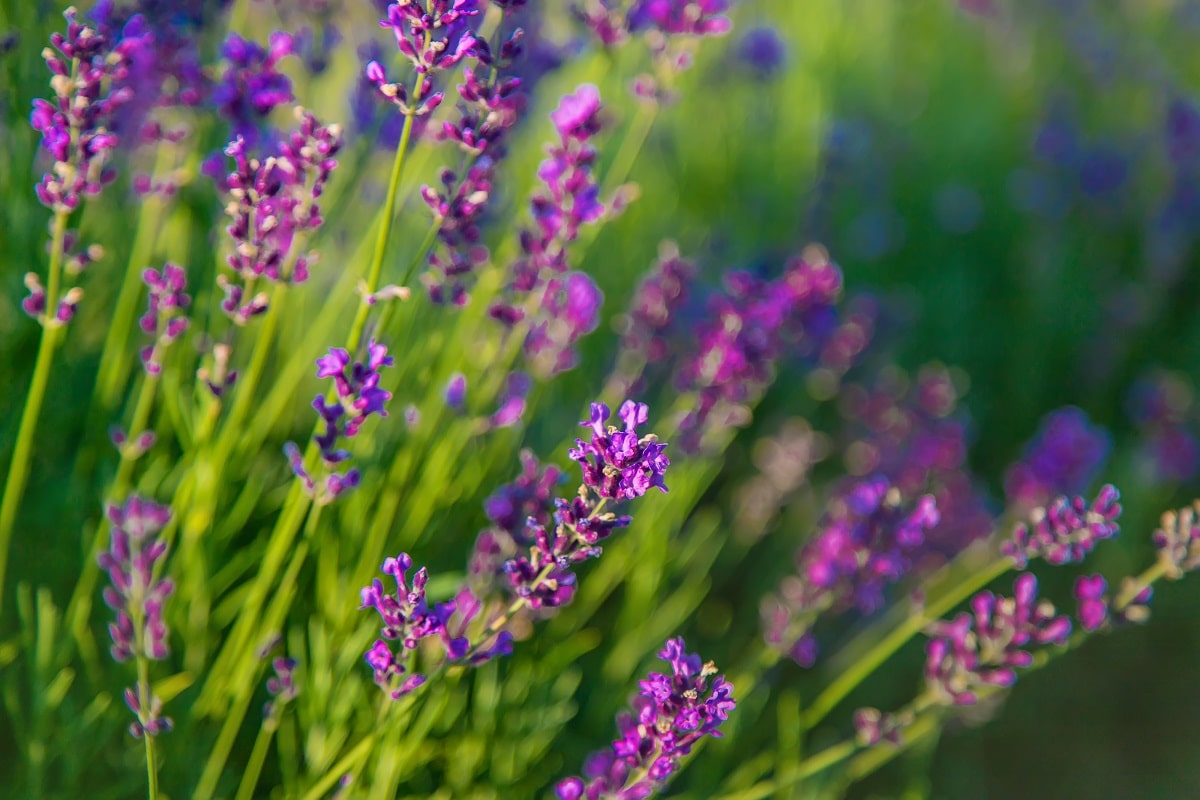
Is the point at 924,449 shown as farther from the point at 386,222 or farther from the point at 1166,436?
the point at 386,222

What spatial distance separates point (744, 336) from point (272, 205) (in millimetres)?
853

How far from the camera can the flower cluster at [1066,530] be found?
53.5 inches

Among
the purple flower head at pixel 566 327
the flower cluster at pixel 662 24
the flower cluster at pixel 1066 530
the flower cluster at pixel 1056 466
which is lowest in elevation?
the flower cluster at pixel 1056 466

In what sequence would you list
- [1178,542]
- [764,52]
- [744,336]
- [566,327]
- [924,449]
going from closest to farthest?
[1178,542] < [744,336] < [566,327] < [924,449] < [764,52]

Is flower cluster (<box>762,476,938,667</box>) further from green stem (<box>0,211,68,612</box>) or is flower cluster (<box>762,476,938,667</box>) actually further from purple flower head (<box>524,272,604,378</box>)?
green stem (<box>0,211,68,612</box>)

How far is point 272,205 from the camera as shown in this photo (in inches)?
51.1

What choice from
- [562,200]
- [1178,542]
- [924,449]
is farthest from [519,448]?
[1178,542]

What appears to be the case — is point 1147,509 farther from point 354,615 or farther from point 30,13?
point 30,13

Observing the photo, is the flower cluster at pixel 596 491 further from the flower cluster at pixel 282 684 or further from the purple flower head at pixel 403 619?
the flower cluster at pixel 282 684

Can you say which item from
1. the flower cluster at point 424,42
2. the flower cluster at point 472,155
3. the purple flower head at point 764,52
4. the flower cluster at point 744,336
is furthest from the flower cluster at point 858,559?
the purple flower head at point 764,52

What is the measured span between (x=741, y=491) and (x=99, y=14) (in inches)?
77.0

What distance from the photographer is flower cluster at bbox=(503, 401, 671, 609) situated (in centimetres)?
104

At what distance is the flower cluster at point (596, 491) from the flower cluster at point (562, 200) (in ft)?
1.67

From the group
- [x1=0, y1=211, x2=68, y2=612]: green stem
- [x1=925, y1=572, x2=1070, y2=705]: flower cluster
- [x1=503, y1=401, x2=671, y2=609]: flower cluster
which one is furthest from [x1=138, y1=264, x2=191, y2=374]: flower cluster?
[x1=925, y1=572, x2=1070, y2=705]: flower cluster
